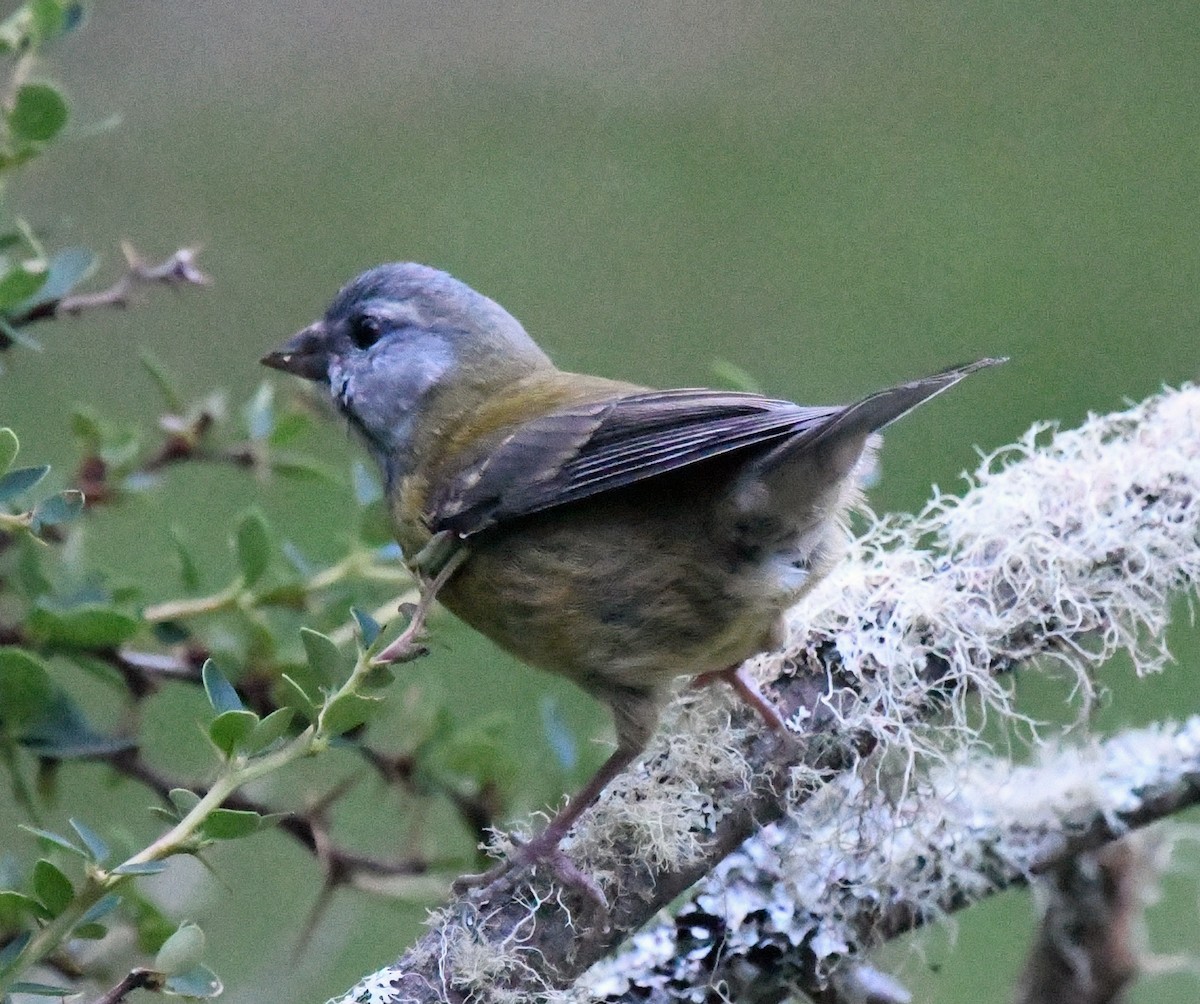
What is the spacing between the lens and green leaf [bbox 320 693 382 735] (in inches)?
42.2

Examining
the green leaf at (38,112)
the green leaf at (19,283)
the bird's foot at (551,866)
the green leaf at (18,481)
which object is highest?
the green leaf at (38,112)

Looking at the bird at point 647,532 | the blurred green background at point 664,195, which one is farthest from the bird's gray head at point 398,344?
the blurred green background at point 664,195

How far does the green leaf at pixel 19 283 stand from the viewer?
1.24 m

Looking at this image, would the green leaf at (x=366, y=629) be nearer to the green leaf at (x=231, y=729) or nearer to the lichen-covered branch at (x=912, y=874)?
the green leaf at (x=231, y=729)

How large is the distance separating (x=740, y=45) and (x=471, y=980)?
3914 mm

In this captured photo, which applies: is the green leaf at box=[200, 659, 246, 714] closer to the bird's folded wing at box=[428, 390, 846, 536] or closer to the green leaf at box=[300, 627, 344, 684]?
the green leaf at box=[300, 627, 344, 684]

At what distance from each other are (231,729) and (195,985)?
169mm

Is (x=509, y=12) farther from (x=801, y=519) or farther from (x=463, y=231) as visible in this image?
(x=801, y=519)

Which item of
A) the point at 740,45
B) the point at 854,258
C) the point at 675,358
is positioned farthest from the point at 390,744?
the point at 740,45

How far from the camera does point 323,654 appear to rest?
3.63ft

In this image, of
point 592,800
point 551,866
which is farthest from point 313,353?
point 551,866

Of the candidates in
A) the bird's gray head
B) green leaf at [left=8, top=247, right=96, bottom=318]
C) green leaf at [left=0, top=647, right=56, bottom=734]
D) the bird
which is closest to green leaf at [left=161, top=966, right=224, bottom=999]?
green leaf at [left=0, top=647, right=56, bottom=734]

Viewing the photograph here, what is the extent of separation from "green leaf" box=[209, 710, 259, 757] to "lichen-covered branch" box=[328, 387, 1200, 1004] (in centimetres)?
27

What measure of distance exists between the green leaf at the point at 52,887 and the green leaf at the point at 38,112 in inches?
23.4
